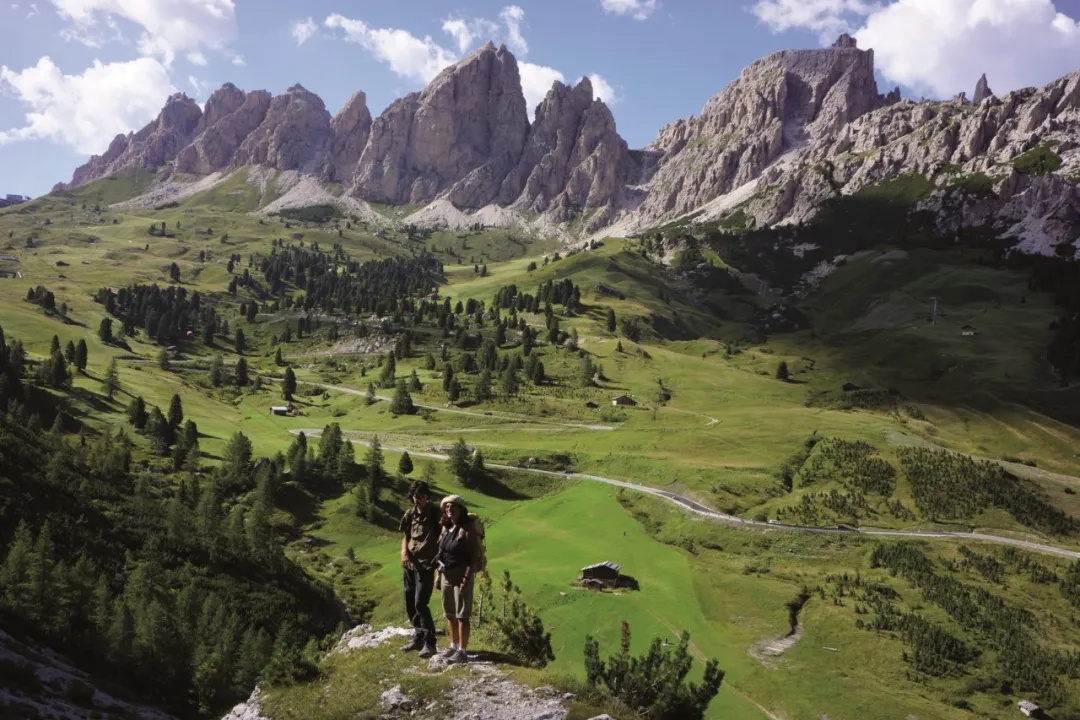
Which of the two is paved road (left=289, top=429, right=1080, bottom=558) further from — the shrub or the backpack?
the backpack

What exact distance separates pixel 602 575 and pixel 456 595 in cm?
5529

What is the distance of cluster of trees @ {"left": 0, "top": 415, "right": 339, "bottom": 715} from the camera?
50.7 m

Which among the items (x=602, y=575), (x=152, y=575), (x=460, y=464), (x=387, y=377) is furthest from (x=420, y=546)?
(x=387, y=377)

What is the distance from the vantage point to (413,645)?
22.2 m

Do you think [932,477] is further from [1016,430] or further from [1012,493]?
[1016,430]

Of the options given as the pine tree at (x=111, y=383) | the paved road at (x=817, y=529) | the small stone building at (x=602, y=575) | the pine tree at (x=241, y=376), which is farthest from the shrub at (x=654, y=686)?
the pine tree at (x=241, y=376)

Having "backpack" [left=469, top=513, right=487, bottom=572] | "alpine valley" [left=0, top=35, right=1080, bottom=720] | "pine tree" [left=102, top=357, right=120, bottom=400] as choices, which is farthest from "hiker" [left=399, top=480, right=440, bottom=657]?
"pine tree" [left=102, top=357, right=120, bottom=400]

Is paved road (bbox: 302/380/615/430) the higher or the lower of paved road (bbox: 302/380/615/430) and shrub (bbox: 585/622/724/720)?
the lower

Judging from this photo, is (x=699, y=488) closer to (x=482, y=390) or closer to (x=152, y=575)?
(x=152, y=575)

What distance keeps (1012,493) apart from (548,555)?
216 feet

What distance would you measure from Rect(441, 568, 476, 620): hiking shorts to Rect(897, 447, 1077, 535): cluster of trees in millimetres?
89851

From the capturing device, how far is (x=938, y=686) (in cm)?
5494

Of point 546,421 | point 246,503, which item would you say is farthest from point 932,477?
point 246,503

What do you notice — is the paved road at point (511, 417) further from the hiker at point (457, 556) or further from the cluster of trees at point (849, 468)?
the hiker at point (457, 556)
